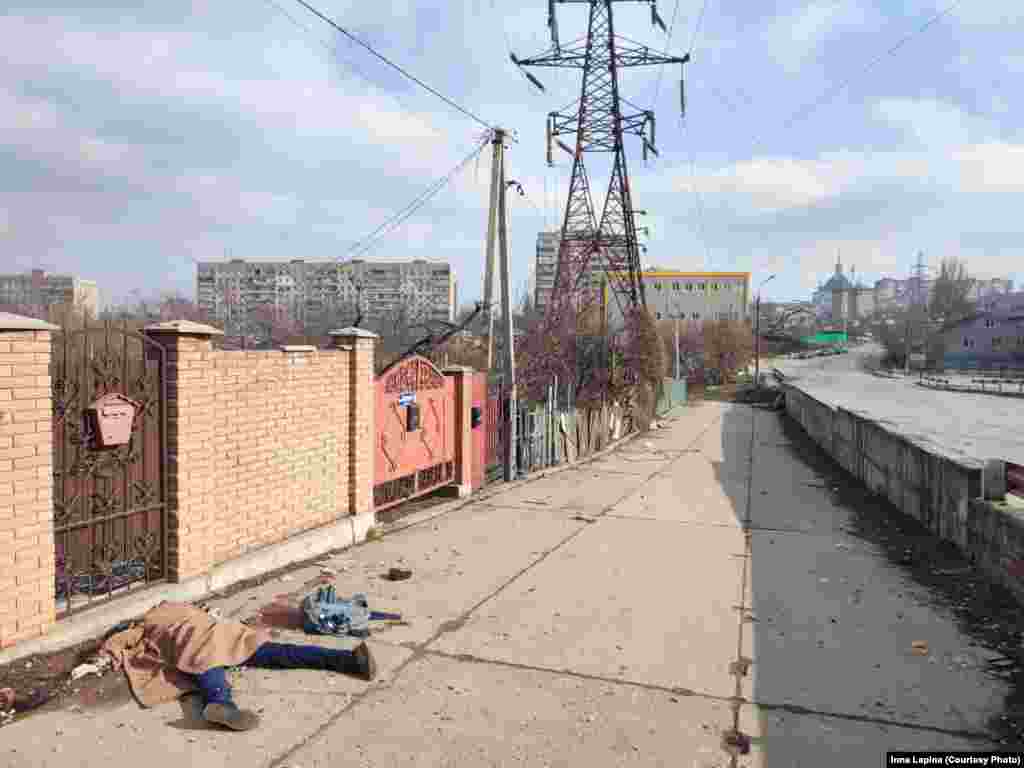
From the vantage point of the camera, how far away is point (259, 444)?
6.78 m

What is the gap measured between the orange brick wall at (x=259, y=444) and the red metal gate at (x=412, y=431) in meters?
0.67

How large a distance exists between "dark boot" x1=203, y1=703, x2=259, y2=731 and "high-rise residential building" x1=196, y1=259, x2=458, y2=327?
27.1 metres

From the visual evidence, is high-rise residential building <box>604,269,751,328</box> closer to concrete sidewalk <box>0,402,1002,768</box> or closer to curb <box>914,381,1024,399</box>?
curb <box>914,381,1024,399</box>

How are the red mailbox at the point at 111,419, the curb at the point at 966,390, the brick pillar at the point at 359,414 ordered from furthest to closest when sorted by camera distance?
the curb at the point at 966,390
the brick pillar at the point at 359,414
the red mailbox at the point at 111,419

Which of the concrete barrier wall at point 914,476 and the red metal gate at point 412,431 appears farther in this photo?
the red metal gate at point 412,431

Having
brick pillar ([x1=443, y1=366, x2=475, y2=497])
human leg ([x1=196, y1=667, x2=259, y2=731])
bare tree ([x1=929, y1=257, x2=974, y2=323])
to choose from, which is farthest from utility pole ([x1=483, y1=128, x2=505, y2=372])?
bare tree ([x1=929, y1=257, x2=974, y2=323])

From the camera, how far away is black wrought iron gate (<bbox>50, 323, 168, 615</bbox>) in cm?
493

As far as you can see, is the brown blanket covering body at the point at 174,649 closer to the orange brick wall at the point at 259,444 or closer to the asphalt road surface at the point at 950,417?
the orange brick wall at the point at 259,444

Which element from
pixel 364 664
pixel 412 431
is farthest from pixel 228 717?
pixel 412 431

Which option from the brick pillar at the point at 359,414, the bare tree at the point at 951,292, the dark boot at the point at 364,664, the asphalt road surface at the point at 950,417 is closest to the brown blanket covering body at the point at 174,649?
the dark boot at the point at 364,664

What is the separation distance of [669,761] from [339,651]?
2.10 m

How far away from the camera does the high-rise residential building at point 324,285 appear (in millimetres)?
40594

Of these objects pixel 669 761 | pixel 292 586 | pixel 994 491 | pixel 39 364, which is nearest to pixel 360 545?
pixel 292 586

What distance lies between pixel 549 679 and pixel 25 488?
3336mm
